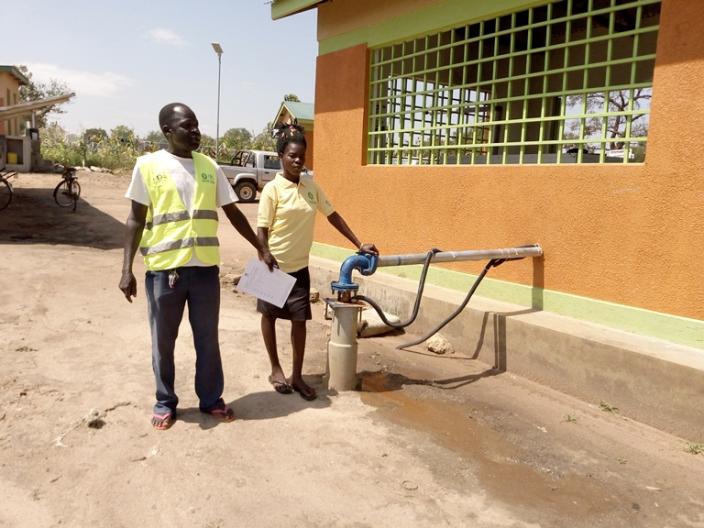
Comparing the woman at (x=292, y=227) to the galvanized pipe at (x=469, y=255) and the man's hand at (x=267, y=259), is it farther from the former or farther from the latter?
the galvanized pipe at (x=469, y=255)

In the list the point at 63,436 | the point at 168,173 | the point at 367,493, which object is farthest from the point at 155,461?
the point at 168,173

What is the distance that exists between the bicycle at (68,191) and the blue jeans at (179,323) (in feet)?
40.0

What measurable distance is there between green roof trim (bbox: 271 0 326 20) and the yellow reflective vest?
4.67 metres

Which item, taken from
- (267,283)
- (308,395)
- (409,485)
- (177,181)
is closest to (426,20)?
(267,283)

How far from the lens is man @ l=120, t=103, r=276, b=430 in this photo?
3.09m

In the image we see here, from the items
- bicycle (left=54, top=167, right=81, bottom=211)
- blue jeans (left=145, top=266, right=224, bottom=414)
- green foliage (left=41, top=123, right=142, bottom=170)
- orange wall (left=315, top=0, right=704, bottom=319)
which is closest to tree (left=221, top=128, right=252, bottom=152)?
green foliage (left=41, top=123, right=142, bottom=170)

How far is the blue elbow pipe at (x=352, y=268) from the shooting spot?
12.7 feet

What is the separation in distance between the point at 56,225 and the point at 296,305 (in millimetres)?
9656

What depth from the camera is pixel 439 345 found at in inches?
202

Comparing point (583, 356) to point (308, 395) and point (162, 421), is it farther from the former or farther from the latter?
point (162, 421)

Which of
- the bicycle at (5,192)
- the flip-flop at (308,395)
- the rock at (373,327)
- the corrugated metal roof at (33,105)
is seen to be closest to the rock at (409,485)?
the flip-flop at (308,395)

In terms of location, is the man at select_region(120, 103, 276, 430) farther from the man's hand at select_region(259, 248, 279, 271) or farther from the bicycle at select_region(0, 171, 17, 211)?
the bicycle at select_region(0, 171, 17, 211)

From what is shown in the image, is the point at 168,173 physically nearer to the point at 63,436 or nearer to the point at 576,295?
the point at 63,436

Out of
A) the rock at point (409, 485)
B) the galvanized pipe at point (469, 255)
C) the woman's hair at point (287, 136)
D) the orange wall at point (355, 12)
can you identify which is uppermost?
the orange wall at point (355, 12)
